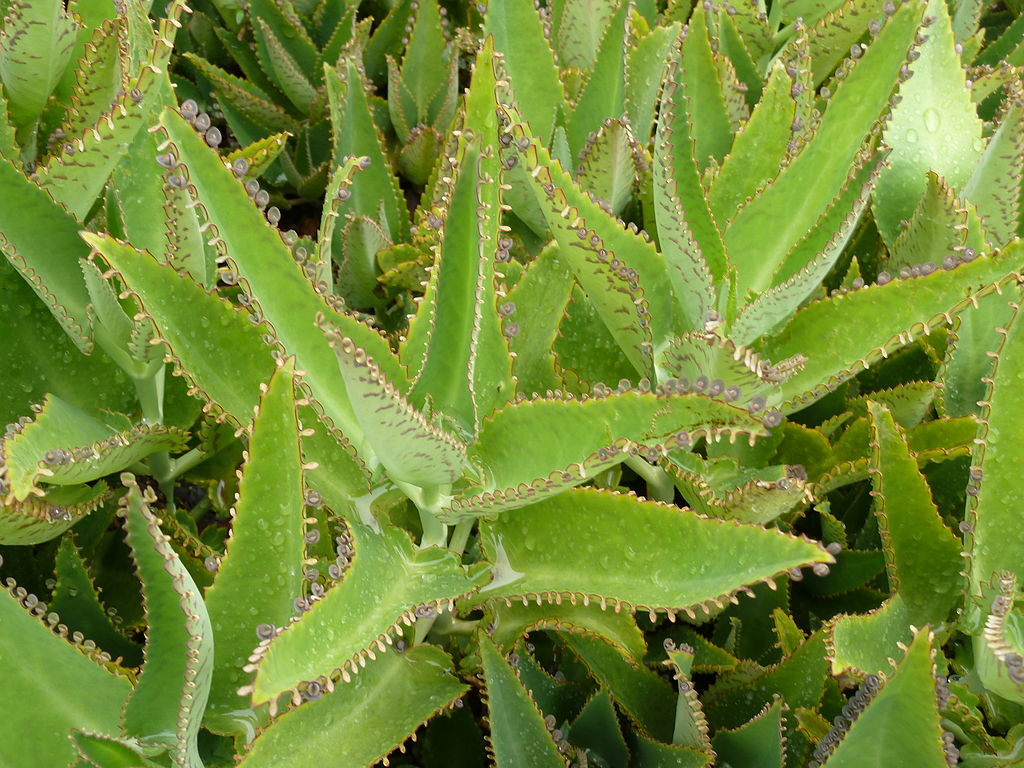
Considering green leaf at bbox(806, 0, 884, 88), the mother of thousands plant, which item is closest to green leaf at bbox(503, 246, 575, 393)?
the mother of thousands plant

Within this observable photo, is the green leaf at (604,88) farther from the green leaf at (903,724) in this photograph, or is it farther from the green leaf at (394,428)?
the green leaf at (903,724)

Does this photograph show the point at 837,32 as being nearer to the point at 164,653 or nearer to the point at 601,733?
the point at 601,733

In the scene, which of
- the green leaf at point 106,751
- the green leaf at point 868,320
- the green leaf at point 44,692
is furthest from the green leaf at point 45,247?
the green leaf at point 868,320

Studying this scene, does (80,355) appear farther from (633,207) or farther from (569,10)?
(569,10)

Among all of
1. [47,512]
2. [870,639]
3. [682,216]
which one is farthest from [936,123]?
[47,512]

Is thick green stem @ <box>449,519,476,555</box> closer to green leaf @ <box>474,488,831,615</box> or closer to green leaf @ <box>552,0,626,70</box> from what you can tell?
green leaf @ <box>474,488,831,615</box>

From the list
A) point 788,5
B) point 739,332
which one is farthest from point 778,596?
point 788,5
